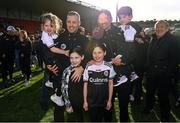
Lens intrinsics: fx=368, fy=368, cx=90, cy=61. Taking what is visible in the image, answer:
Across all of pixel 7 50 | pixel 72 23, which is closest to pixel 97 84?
pixel 72 23

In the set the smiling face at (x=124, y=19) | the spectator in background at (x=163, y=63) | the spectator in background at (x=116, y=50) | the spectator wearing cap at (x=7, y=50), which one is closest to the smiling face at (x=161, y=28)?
the spectator in background at (x=163, y=63)

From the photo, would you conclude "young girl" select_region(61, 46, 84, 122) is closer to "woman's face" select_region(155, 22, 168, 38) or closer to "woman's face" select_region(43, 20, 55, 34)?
"woman's face" select_region(43, 20, 55, 34)

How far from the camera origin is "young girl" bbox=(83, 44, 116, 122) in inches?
197

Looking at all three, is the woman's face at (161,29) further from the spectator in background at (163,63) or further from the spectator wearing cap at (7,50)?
the spectator wearing cap at (7,50)

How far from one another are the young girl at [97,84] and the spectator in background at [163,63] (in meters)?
2.26

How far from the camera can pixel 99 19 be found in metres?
5.41

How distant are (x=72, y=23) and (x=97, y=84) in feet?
3.13

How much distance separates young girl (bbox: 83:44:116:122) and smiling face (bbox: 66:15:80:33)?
1.47 feet

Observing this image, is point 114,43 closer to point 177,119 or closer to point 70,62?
point 70,62

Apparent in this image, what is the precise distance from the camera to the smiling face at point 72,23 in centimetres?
524

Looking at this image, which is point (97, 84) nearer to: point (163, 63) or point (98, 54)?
point (98, 54)

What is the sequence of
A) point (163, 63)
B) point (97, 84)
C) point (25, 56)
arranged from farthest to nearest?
point (25, 56), point (163, 63), point (97, 84)

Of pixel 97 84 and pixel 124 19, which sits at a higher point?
pixel 124 19

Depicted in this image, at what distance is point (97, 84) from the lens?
5.01 meters
